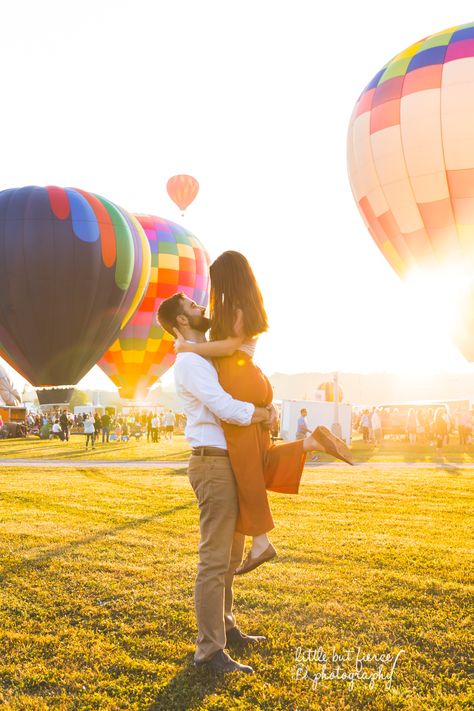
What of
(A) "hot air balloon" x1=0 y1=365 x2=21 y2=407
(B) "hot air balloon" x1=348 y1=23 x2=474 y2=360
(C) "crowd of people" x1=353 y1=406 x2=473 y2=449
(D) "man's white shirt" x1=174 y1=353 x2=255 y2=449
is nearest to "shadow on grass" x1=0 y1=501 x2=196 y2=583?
Result: (D) "man's white shirt" x1=174 y1=353 x2=255 y2=449

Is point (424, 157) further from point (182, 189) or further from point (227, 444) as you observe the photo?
point (182, 189)

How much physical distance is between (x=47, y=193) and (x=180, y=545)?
21798 mm

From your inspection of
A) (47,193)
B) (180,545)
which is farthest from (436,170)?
(180,545)

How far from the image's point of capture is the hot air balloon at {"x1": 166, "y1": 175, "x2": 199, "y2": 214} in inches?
1517

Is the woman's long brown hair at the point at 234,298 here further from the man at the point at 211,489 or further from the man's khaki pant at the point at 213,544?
the man's khaki pant at the point at 213,544

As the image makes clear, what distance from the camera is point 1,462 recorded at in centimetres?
1700

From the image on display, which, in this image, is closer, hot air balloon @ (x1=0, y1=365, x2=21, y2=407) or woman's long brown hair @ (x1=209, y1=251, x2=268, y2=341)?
woman's long brown hair @ (x1=209, y1=251, x2=268, y2=341)

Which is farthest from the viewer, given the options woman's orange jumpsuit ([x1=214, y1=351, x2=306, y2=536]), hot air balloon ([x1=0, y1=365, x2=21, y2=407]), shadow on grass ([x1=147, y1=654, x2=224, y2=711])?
hot air balloon ([x1=0, y1=365, x2=21, y2=407])

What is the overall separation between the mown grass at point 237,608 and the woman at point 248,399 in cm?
70

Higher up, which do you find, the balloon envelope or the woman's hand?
the balloon envelope

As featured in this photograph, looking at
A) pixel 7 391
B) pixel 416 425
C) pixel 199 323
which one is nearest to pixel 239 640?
pixel 199 323

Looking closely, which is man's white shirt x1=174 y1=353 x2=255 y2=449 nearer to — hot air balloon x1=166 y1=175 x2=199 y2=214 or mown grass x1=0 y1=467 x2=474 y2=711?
mown grass x1=0 y1=467 x2=474 y2=711

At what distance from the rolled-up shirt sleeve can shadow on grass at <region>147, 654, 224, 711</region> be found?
1283 millimetres

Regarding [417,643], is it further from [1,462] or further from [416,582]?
[1,462]
